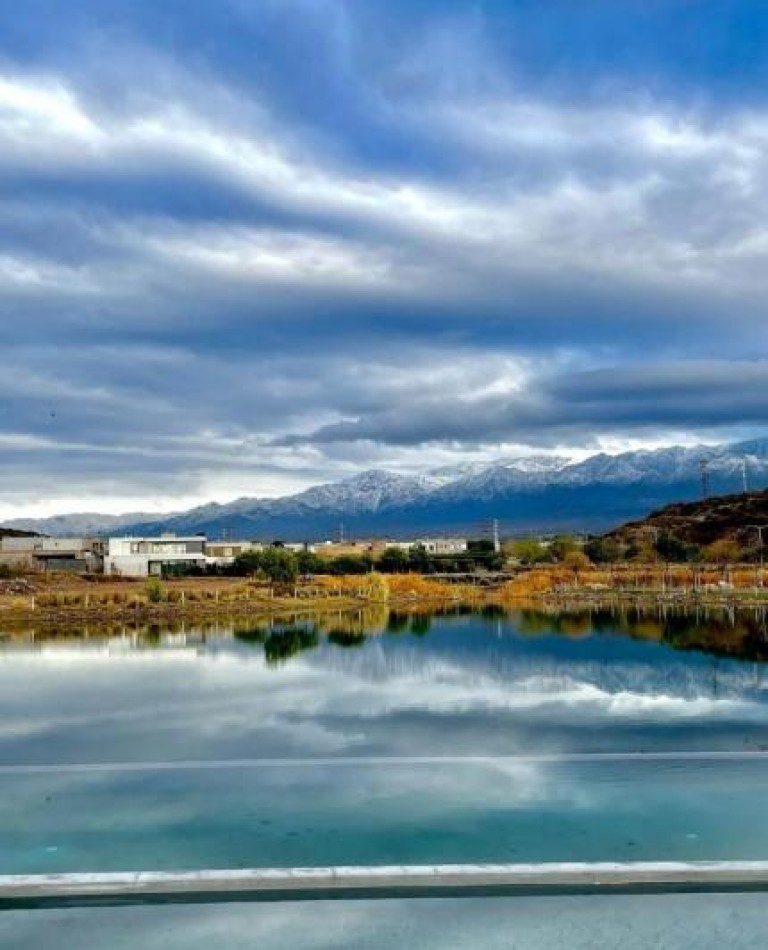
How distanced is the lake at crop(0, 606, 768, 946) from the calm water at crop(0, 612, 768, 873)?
0.03 metres

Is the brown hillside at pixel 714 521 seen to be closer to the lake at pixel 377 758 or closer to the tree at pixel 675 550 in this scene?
the tree at pixel 675 550

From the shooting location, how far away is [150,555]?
56.8m

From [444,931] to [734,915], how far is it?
1.47m

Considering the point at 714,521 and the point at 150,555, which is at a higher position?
the point at 714,521

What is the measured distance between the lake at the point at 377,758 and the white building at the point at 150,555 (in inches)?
1270

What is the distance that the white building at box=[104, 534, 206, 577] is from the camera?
2090 inches

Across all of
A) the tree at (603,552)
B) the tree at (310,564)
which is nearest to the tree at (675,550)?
the tree at (603,552)

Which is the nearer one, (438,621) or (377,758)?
(377,758)

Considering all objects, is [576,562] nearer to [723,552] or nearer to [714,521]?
[723,552]

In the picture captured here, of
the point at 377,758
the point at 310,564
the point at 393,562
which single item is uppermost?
the point at 310,564

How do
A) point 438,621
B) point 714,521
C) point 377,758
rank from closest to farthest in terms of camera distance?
point 377,758
point 438,621
point 714,521

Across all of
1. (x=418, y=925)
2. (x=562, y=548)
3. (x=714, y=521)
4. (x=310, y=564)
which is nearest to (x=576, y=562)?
(x=562, y=548)

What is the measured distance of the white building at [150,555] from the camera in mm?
53094

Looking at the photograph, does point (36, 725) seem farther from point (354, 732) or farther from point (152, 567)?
point (152, 567)
